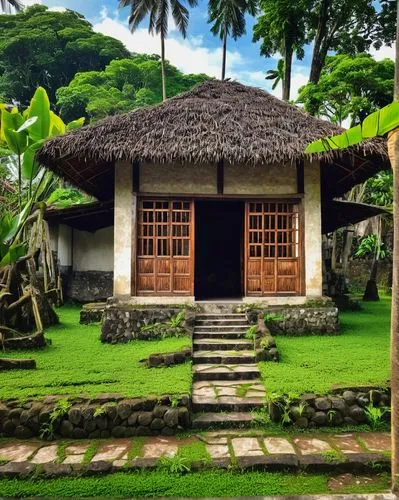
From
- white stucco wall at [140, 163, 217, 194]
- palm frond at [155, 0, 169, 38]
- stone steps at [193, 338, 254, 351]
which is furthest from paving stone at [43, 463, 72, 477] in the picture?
palm frond at [155, 0, 169, 38]

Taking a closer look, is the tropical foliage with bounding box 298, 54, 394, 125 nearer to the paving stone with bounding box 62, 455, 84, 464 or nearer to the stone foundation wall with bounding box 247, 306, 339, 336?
the stone foundation wall with bounding box 247, 306, 339, 336

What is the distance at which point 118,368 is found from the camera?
5.77 metres

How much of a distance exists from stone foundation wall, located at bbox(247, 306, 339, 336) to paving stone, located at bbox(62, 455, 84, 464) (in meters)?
4.77

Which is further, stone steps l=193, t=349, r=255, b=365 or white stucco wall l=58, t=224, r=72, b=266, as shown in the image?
white stucco wall l=58, t=224, r=72, b=266

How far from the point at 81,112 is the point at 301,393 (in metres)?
25.1

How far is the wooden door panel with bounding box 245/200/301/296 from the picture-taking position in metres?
8.50

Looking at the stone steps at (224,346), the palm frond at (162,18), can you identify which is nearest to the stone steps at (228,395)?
the stone steps at (224,346)

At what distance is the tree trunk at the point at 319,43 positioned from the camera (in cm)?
1516

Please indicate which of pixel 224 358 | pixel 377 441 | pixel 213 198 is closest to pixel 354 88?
pixel 213 198

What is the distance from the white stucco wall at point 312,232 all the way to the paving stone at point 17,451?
5.86 m

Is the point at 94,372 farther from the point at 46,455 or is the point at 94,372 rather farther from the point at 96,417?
the point at 46,455

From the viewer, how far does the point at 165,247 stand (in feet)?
27.9

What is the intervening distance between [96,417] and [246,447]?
1554 millimetres

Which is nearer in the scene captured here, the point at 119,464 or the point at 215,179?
the point at 119,464
